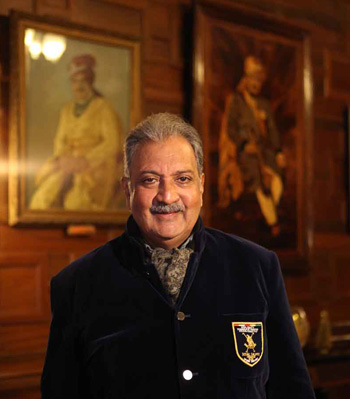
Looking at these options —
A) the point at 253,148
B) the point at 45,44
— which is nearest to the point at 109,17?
the point at 45,44

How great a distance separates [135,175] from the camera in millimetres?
1714

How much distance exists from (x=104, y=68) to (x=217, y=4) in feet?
3.06

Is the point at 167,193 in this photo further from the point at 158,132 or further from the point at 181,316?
the point at 181,316

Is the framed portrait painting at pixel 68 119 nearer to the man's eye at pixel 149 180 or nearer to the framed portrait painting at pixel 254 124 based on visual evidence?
the framed portrait painting at pixel 254 124

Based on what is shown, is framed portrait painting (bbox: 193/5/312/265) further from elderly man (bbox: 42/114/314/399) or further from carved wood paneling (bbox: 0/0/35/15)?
elderly man (bbox: 42/114/314/399)

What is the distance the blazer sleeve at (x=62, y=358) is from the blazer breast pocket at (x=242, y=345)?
44cm

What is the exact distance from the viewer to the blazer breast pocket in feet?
5.50

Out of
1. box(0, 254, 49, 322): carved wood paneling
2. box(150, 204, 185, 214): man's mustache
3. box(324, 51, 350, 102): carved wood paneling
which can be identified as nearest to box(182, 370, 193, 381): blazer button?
box(150, 204, 185, 214): man's mustache

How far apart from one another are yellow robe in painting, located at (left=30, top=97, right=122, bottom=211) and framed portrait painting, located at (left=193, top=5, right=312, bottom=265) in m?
0.61

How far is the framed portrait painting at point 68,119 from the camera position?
3008mm

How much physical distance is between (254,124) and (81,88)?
1.26 metres

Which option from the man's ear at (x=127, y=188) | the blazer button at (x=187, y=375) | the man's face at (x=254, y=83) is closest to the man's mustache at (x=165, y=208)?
the man's ear at (x=127, y=188)

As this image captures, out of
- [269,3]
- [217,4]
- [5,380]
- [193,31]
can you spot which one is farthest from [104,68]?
[5,380]

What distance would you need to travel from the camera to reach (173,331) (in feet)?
5.44
